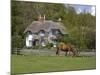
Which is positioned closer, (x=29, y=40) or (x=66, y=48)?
(x=29, y=40)

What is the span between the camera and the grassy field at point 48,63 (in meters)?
2.44

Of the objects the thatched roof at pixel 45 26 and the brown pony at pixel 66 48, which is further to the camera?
the brown pony at pixel 66 48

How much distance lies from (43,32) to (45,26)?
3.0 inches

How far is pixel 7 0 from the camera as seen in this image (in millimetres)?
2357

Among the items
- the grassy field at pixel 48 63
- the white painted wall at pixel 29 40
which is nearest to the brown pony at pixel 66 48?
the grassy field at pixel 48 63

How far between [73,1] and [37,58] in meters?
0.85

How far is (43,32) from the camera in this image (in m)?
2.57

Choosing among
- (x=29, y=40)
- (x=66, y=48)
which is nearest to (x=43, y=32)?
(x=29, y=40)

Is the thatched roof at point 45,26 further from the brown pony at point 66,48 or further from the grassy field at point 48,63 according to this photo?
the grassy field at point 48,63

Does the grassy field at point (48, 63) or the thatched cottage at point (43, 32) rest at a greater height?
the thatched cottage at point (43, 32)

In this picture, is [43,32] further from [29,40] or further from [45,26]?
[29,40]

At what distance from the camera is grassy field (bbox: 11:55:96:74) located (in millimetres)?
2443

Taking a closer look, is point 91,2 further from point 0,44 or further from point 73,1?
point 0,44

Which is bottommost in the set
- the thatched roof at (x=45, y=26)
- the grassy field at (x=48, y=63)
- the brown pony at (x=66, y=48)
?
the grassy field at (x=48, y=63)
